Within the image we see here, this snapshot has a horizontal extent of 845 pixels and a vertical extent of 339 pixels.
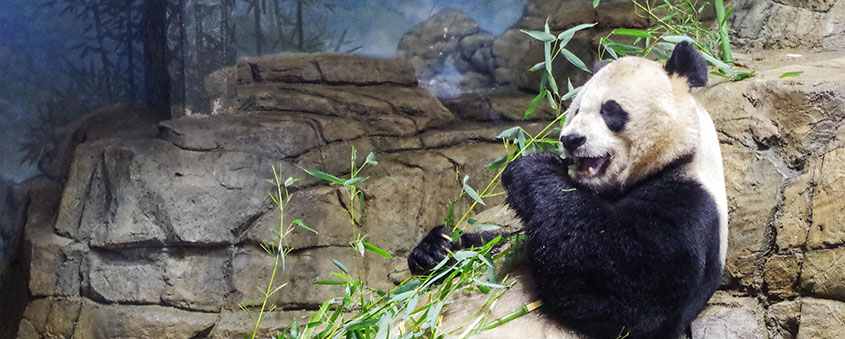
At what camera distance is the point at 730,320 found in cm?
286

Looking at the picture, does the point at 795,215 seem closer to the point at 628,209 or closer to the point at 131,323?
the point at 628,209

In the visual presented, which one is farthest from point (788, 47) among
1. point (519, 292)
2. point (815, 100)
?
point (519, 292)

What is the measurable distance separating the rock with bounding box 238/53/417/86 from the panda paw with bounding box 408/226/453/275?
319 cm

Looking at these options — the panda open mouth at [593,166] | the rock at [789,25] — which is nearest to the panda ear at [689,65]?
the panda open mouth at [593,166]

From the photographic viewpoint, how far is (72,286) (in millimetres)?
4895

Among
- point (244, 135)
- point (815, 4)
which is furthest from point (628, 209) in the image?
point (244, 135)

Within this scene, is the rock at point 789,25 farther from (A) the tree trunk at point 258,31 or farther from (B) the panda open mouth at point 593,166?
(A) the tree trunk at point 258,31

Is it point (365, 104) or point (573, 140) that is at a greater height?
point (573, 140)

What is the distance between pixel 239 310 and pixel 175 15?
79.8 inches

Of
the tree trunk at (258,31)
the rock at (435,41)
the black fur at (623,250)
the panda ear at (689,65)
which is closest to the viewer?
the black fur at (623,250)

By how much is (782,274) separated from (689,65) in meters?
1.09

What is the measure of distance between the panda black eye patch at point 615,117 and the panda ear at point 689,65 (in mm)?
227

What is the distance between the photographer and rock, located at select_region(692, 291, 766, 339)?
2.81m

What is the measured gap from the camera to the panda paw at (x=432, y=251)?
A: 2750 mm
